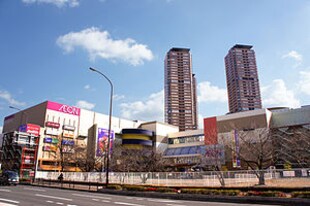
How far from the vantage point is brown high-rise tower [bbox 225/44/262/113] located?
131375 mm

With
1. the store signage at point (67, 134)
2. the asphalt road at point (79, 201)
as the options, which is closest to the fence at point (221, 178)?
the asphalt road at point (79, 201)

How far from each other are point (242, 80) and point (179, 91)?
34.9 meters

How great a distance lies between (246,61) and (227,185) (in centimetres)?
12288

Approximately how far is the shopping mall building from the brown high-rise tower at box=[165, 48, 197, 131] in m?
53.9

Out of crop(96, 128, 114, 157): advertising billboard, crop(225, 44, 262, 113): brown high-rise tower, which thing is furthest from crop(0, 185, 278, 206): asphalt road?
crop(225, 44, 262, 113): brown high-rise tower

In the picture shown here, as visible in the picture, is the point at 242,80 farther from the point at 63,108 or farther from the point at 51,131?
the point at 51,131

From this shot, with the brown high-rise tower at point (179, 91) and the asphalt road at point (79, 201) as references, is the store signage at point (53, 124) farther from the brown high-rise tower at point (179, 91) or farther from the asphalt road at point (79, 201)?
the brown high-rise tower at point (179, 91)

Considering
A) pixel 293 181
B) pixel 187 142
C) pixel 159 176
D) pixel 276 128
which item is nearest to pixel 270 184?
pixel 293 181

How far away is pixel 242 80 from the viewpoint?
134m

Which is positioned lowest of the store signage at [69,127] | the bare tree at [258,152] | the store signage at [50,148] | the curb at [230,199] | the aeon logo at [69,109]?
the curb at [230,199]

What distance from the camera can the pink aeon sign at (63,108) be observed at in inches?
2761

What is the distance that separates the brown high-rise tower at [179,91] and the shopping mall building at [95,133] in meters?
53.9

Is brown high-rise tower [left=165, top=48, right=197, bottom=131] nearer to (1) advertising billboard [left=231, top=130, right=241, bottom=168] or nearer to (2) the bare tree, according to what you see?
(1) advertising billboard [left=231, top=130, right=241, bottom=168]

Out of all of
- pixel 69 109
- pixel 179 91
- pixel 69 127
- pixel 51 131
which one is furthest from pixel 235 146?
pixel 179 91
